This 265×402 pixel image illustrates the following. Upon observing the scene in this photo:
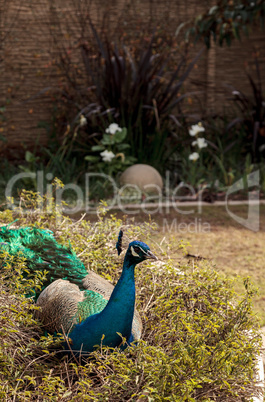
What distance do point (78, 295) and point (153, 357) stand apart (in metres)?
0.46

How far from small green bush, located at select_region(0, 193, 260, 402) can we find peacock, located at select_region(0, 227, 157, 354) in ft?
0.23

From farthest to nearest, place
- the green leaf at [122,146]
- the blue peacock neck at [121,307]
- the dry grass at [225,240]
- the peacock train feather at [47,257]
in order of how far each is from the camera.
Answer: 1. the green leaf at [122,146]
2. the dry grass at [225,240]
3. the peacock train feather at [47,257]
4. the blue peacock neck at [121,307]

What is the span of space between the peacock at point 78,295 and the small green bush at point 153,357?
0.07 meters

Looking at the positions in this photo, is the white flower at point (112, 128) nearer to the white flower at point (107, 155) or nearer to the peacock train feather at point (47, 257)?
the white flower at point (107, 155)

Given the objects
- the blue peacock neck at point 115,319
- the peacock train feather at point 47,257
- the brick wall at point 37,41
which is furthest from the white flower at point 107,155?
the blue peacock neck at point 115,319

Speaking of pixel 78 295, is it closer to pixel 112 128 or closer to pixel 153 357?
pixel 153 357

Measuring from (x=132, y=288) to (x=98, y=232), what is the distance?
146 centimetres

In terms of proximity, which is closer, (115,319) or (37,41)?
(115,319)

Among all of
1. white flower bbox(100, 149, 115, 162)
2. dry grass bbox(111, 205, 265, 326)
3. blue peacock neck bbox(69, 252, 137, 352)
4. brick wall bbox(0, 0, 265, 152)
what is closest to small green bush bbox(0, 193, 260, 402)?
blue peacock neck bbox(69, 252, 137, 352)

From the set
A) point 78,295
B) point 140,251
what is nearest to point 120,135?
point 78,295

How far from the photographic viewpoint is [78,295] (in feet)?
7.34

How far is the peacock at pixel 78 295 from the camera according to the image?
1.95m

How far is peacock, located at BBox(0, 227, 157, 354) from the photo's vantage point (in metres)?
1.95

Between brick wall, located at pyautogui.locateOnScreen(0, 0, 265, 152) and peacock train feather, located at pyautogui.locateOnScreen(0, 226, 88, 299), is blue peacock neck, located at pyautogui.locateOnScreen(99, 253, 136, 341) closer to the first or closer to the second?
peacock train feather, located at pyautogui.locateOnScreen(0, 226, 88, 299)
